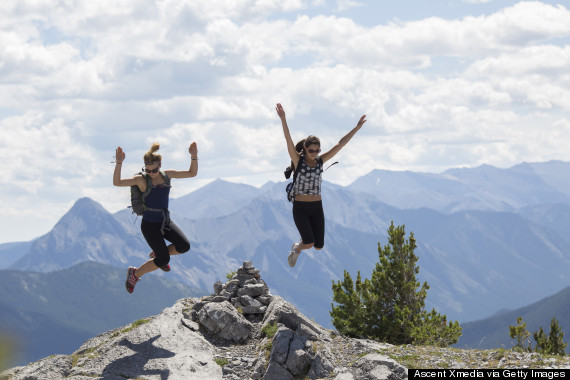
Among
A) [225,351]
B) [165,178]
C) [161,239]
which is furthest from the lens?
[225,351]

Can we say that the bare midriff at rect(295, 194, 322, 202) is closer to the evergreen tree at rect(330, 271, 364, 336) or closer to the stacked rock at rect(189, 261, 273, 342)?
the stacked rock at rect(189, 261, 273, 342)

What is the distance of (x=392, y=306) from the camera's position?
22688mm

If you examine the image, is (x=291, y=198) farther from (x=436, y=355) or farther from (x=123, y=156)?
(x=436, y=355)

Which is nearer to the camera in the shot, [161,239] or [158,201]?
[158,201]

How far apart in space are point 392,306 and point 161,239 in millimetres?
10890

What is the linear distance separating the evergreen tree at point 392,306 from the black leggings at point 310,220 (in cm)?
584

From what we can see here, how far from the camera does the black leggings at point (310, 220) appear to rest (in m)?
15.8

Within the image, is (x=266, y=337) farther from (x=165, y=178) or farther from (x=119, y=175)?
(x=119, y=175)

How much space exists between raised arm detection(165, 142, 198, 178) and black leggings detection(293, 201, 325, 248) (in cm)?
296

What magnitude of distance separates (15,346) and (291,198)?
34.8 feet

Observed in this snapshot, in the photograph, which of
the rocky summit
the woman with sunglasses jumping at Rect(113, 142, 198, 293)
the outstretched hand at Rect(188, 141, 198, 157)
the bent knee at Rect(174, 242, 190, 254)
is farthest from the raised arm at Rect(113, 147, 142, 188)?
the rocky summit

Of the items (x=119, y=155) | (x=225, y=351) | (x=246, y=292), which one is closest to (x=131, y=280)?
(x=225, y=351)

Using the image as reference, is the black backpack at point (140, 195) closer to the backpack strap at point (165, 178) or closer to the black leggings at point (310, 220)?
the backpack strap at point (165, 178)

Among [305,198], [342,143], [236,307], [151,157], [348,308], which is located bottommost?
[236,307]
